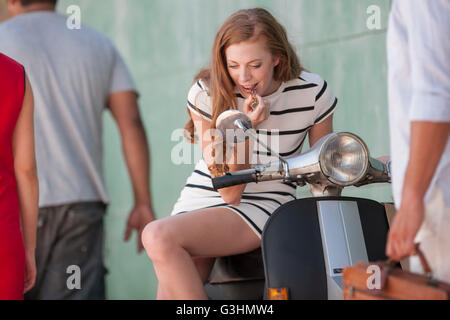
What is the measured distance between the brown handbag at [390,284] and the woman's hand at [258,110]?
2.13 feet

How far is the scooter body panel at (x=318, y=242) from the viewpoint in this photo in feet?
6.74

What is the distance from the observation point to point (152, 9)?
542cm

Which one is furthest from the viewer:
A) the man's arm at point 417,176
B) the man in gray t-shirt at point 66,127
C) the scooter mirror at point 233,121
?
the man in gray t-shirt at point 66,127

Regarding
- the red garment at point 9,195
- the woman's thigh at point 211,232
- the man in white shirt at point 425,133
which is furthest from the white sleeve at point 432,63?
the red garment at point 9,195

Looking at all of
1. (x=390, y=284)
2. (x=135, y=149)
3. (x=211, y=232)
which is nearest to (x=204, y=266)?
(x=211, y=232)

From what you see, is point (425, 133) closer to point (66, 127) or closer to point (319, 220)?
point (319, 220)

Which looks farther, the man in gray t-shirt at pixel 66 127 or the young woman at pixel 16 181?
the man in gray t-shirt at pixel 66 127

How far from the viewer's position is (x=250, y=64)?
2.36 metres

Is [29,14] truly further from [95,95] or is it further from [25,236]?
[25,236]

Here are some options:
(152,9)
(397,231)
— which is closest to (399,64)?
(397,231)

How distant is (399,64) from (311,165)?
0.54 meters

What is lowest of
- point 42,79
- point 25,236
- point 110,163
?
point 110,163

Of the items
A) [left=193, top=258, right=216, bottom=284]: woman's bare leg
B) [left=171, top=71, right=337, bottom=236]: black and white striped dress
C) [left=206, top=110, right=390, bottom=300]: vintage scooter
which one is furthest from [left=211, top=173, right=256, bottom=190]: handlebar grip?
[left=193, top=258, right=216, bottom=284]: woman's bare leg

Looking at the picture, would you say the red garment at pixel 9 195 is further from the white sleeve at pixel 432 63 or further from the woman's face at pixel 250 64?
the white sleeve at pixel 432 63
